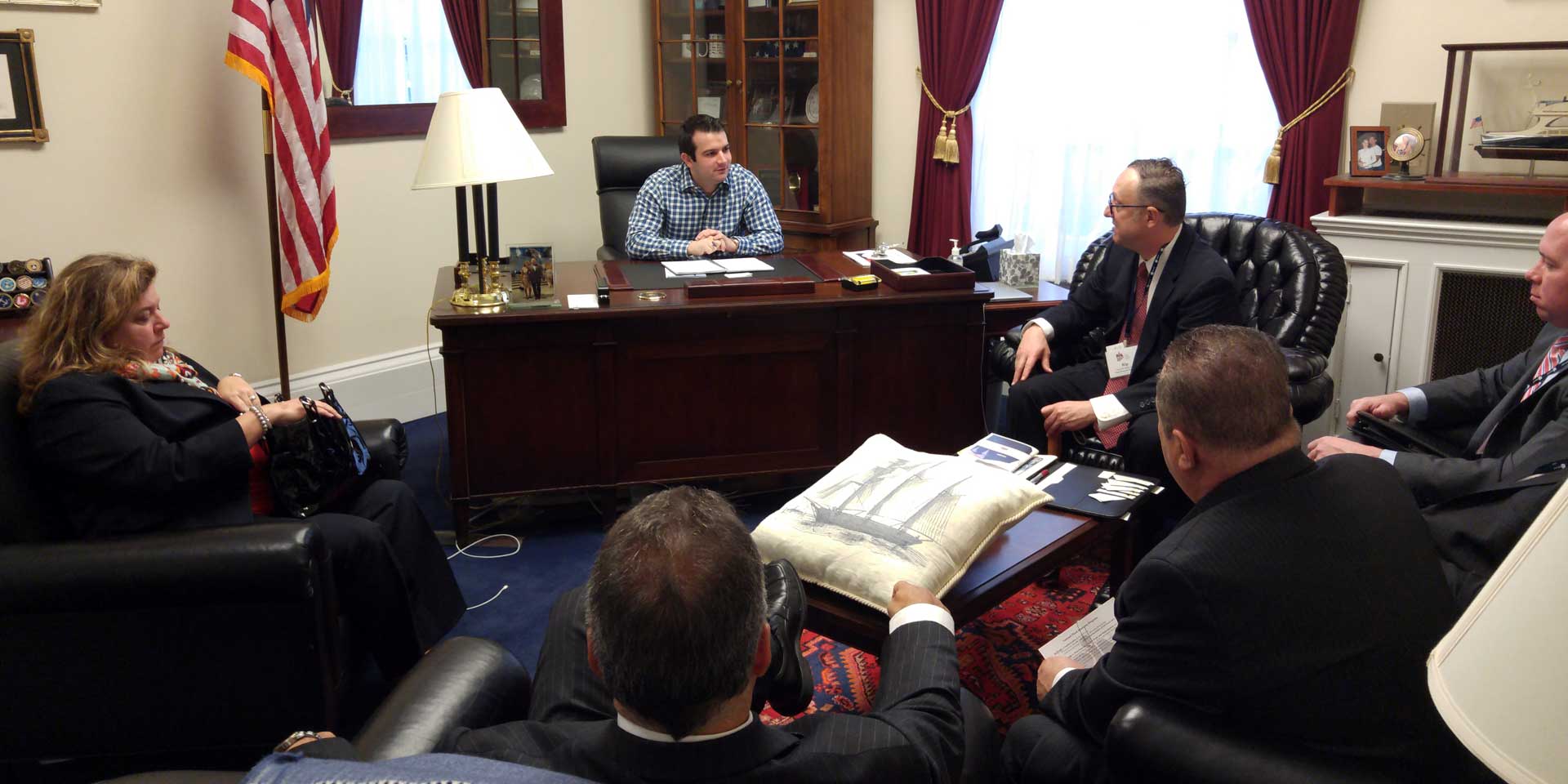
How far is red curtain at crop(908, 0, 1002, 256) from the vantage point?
5082 millimetres

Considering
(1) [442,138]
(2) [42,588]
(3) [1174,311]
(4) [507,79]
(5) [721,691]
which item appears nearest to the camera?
(5) [721,691]

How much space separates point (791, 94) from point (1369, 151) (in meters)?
2.51

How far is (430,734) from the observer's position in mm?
1535

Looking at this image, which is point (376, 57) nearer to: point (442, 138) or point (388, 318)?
point (388, 318)

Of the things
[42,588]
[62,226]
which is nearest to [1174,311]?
[42,588]

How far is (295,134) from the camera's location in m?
3.88

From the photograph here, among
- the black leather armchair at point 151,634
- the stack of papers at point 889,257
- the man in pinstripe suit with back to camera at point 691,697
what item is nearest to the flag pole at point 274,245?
the black leather armchair at point 151,634

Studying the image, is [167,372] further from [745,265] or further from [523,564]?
[745,265]

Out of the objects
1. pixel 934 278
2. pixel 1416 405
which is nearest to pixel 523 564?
pixel 934 278

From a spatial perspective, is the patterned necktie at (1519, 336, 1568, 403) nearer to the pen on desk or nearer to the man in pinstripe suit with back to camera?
the man in pinstripe suit with back to camera

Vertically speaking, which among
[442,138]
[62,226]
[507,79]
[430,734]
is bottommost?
[430,734]

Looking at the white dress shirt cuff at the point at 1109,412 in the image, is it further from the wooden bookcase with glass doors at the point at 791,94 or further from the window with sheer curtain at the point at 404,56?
→ the window with sheer curtain at the point at 404,56

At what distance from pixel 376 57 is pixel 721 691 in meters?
4.22

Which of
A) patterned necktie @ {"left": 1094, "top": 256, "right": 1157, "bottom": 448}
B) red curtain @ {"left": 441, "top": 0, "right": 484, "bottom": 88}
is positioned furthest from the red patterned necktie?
red curtain @ {"left": 441, "top": 0, "right": 484, "bottom": 88}
